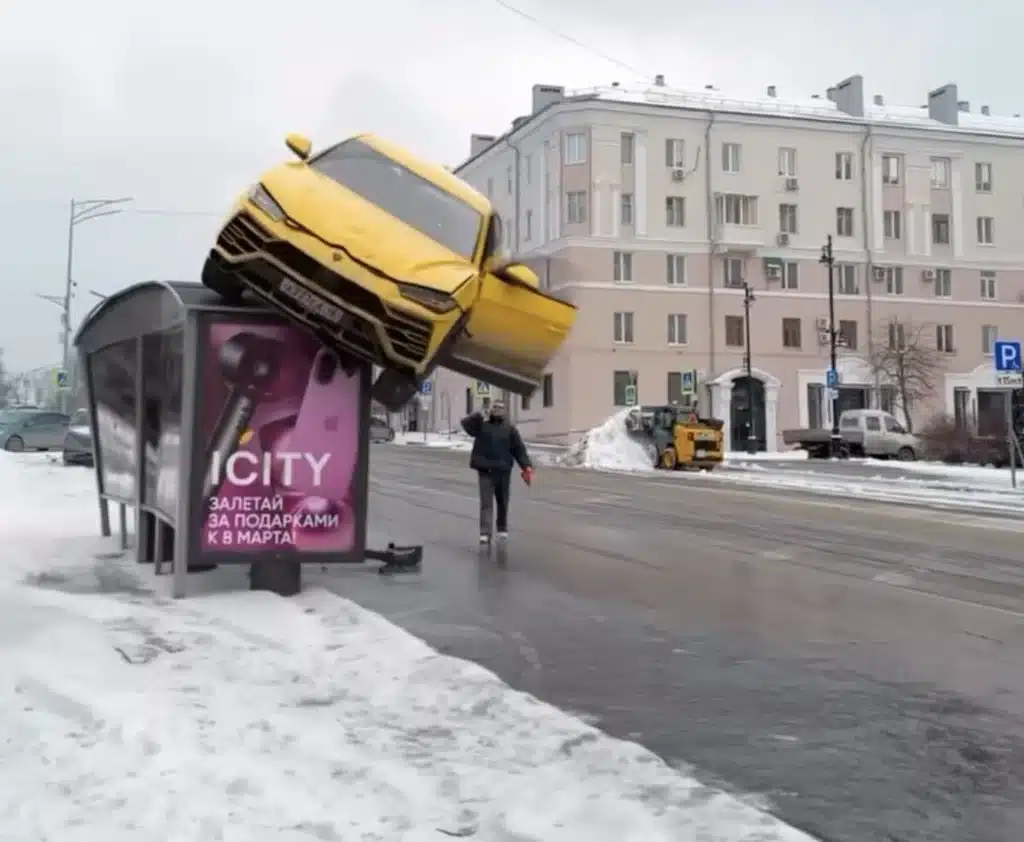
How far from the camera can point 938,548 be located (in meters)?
13.8

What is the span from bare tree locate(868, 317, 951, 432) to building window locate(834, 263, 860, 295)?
256cm

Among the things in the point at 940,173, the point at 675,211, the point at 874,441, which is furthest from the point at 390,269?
the point at 940,173

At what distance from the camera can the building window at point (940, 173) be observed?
63.4 m

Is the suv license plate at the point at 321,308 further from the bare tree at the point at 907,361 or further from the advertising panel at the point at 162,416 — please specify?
the bare tree at the point at 907,361

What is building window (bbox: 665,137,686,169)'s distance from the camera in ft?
193

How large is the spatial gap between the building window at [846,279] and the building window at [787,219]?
3.20 metres

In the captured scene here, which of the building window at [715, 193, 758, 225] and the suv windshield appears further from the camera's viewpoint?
the building window at [715, 193, 758, 225]

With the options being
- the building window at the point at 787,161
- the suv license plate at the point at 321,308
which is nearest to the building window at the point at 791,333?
the building window at the point at 787,161

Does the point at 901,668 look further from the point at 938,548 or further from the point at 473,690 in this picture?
the point at 938,548

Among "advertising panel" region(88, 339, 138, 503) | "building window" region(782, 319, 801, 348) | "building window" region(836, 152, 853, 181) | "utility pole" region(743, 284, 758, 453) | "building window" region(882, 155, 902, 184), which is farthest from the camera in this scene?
"building window" region(882, 155, 902, 184)

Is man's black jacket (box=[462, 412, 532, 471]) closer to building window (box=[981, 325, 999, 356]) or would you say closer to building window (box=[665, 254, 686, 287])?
building window (box=[665, 254, 686, 287])

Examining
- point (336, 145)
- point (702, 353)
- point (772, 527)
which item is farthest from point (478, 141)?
point (336, 145)

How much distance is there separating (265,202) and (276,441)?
1949 millimetres

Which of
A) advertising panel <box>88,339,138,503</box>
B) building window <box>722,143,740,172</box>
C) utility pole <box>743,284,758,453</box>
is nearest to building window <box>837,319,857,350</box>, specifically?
utility pole <box>743,284,758,453</box>
